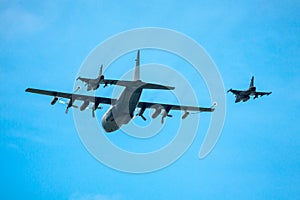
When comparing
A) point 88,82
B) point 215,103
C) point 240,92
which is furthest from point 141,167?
point 240,92

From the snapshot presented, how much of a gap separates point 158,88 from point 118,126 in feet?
30.4

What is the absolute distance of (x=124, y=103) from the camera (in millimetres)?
54594

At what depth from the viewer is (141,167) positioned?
53.1 m

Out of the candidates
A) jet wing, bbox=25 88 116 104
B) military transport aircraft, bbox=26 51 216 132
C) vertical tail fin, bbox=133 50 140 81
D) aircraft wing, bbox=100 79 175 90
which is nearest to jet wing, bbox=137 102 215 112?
military transport aircraft, bbox=26 51 216 132

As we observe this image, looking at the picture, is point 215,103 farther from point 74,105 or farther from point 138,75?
point 74,105

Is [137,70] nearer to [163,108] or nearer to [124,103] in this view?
[124,103]

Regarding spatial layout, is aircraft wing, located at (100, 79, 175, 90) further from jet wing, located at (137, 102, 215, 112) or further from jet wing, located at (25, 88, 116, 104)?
jet wing, located at (137, 102, 215, 112)

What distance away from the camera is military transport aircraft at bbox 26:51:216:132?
A: 52.6m

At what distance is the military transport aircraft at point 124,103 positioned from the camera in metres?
52.6

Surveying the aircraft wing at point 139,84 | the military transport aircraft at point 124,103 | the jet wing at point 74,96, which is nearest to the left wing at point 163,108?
the military transport aircraft at point 124,103

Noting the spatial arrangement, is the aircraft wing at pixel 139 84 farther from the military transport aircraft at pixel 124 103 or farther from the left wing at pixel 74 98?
the left wing at pixel 74 98

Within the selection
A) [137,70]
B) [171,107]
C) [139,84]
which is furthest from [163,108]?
[139,84]

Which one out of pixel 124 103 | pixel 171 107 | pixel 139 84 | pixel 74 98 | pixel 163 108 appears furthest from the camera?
pixel 171 107

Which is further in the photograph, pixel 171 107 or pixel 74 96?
pixel 171 107
